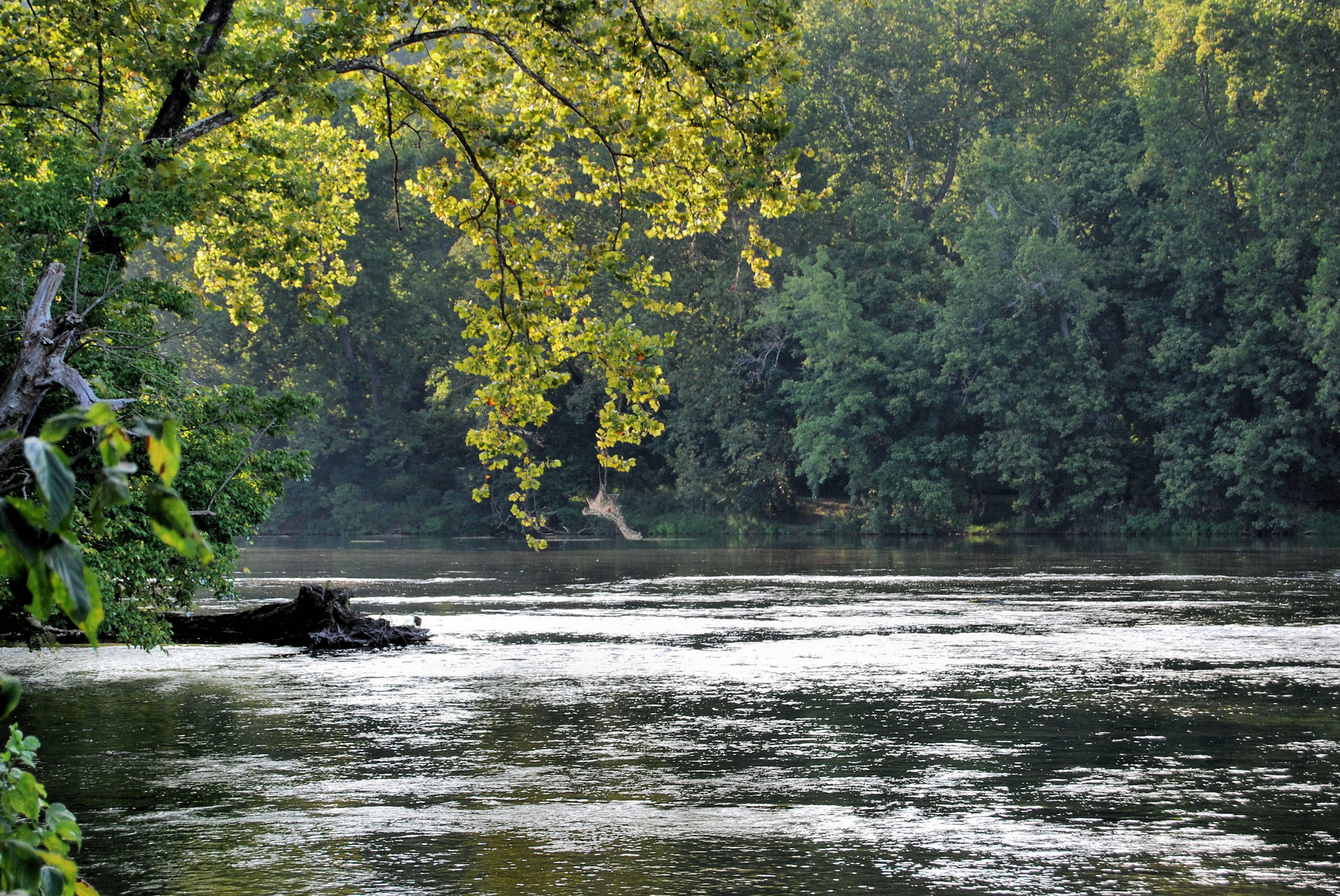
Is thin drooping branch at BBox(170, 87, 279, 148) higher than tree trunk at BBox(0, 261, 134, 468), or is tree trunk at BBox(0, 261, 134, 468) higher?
thin drooping branch at BBox(170, 87, 279, 148)

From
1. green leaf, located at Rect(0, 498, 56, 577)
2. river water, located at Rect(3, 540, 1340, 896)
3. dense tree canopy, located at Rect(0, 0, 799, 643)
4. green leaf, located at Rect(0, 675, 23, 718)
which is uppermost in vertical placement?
dense tree canopy, located at Rect(0, 0, 799, 643)

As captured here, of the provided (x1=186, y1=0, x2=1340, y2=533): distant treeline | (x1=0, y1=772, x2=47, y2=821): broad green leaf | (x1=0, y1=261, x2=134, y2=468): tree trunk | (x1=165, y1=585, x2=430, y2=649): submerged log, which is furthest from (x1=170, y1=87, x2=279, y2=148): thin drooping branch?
(x1=186, y1=0, x2=1340, y2=533): distant treeline

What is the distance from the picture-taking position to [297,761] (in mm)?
12875

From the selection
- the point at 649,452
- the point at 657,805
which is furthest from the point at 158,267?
the point at 657,805

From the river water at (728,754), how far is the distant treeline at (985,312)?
32.0 metres

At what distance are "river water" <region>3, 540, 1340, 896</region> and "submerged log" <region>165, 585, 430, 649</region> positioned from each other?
1.98 feet

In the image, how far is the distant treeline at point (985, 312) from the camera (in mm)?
55938

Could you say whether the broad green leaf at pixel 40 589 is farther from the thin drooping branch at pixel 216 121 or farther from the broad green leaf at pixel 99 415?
the thin drooping branch at pixel 216 121

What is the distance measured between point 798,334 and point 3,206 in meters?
51.5

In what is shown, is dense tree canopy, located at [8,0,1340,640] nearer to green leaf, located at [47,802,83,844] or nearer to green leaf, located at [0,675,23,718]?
green leaf, located at [47,802,83,844]

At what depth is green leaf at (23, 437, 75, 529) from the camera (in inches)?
104

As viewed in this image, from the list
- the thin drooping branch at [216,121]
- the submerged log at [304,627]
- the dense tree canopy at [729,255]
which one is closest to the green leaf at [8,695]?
the dense tree canopy at [729,255]

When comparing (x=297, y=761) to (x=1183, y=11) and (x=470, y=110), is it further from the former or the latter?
(x=1183, y=11)

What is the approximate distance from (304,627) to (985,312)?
4362cm
